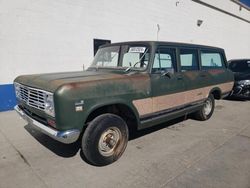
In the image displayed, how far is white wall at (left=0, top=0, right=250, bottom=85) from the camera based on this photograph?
22.6ft

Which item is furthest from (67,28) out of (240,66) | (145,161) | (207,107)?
(240,66)

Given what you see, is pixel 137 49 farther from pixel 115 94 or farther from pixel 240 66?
pixel 240 66

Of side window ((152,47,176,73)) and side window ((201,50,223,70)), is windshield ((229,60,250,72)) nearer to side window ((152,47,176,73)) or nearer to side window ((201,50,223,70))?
side window ((201,50,223,70))

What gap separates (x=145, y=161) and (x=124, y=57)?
6.33 feet

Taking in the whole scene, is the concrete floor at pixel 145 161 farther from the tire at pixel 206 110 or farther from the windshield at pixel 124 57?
the windshield at pixel 124 57

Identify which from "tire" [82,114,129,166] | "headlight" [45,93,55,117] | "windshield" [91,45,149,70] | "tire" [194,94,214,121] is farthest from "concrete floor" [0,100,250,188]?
"windshield" [91,45,149,70]

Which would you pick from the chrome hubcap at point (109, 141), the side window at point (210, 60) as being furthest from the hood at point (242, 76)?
the chrome hubcap at point (109, 141)

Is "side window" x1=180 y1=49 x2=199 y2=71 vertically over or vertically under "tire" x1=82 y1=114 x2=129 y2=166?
over

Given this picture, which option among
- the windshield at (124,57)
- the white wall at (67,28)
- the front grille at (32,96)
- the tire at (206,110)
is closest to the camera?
the front grille at (32,96)

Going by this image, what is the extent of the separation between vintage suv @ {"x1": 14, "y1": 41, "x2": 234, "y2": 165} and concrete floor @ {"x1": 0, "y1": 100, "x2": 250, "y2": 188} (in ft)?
1.17

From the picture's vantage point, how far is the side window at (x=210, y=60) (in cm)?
567

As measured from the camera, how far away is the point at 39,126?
3541 mm

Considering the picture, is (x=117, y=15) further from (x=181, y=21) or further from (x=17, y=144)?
(x=17, y=144)

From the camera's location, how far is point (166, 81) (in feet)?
14.5
